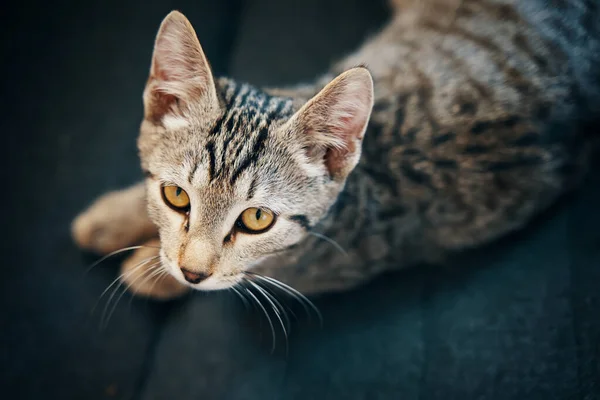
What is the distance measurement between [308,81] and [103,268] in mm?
955

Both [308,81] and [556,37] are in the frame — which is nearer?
[556,37]

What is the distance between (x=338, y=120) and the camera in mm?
1084

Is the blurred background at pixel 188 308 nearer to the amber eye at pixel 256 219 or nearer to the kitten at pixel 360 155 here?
the kitten at pixel 360 155

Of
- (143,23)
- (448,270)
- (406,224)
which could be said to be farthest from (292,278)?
(143,23)

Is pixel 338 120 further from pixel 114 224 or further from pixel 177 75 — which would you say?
pixel 114 224

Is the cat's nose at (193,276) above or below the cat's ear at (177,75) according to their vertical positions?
below

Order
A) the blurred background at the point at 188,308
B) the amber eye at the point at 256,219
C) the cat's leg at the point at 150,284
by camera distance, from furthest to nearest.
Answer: the cat's leg at the point at 150,284, the blurred background at the point at 188,308, the amber eye at the point at 256,219

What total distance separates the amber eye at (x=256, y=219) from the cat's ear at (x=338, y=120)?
16 centimetres

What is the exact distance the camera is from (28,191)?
1.58 metres

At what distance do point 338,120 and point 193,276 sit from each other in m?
0.45

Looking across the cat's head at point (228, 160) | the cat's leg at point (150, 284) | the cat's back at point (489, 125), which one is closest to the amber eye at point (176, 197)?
the cat's head at point (228, 160)

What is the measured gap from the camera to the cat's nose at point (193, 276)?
43.0 inches

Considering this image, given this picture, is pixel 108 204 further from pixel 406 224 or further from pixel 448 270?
pixel 448 270

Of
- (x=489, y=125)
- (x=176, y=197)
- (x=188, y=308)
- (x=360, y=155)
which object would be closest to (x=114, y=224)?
(x=188, y=308)
